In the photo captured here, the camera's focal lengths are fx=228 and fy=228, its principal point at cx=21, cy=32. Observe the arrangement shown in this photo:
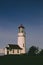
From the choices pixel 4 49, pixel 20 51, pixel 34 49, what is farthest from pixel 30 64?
pixel 20 51

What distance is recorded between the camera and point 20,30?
51812 mm

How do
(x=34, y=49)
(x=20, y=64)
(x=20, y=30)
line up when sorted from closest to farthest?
(x=20, y=64)
(x=34, y=49)
(x=20, y=30)

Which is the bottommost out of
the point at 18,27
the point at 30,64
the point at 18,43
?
the point at 30,64

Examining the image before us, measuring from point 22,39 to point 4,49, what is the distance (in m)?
4.60

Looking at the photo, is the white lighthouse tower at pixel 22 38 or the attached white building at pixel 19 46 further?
the attached white building at pixel 19 46

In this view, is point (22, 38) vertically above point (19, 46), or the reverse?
point (22, 38)

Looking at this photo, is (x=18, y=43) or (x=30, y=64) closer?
(x=30, y=64)

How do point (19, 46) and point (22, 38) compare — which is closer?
point (22, 38)

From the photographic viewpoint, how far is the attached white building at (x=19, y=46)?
50341 millimetres

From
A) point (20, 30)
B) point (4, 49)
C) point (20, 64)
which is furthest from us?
point (20, 30)

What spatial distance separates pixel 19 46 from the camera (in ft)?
170

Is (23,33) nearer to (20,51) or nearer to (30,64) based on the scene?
Answer: (20,51)

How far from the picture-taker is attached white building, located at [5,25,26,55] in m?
50.3

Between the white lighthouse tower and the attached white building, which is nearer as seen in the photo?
the white lighthouse tower
